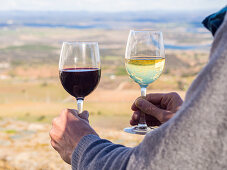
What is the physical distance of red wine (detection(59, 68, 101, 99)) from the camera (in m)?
1.50

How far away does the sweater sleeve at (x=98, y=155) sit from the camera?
3.11 ft

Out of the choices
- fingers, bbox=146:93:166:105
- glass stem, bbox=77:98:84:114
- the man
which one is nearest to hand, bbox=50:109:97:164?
glass stem, bbox=77:98:84:114

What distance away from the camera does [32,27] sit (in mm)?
98250

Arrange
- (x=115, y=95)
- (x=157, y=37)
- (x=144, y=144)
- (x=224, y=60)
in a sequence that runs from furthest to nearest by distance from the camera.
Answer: (x=115, y=95), (x=157, y=37), (x=144, y=144), (x=224, y=60)

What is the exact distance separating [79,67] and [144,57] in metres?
0.32

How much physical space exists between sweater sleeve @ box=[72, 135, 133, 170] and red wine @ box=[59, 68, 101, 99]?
41 cm

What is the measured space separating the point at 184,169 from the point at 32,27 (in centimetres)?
10151

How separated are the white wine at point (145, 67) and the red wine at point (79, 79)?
0.59 feet

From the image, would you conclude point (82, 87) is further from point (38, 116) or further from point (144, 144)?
point (38, 116)

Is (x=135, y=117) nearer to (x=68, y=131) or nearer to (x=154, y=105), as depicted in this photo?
(x=154, y=105)

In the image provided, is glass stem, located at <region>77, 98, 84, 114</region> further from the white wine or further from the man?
the man

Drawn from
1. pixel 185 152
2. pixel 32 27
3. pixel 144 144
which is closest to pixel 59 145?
pixel 144 144

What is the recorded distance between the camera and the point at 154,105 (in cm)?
159

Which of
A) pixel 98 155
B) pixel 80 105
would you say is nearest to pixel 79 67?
pixel 80 105
